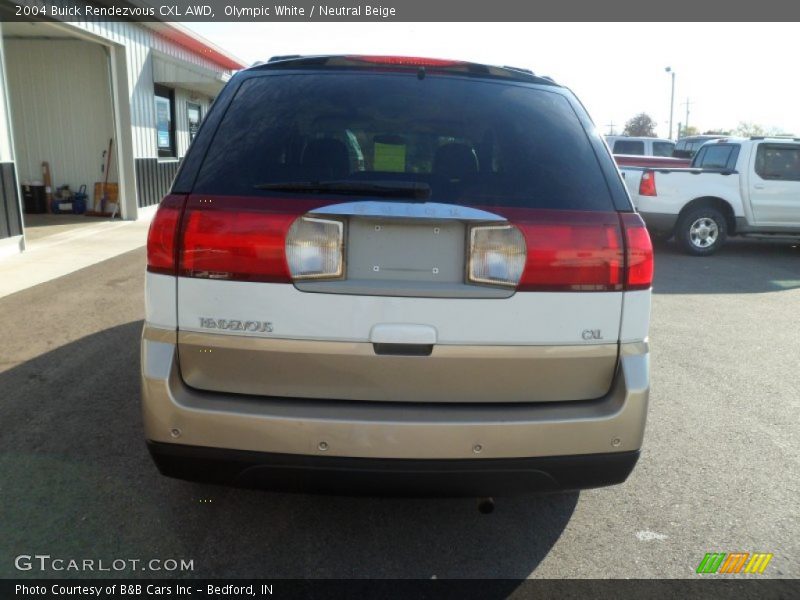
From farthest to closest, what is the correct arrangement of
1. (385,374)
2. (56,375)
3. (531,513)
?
(56,375) → (531,513) → (385,374)

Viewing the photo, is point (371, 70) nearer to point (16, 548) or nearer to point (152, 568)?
point (152, 568)

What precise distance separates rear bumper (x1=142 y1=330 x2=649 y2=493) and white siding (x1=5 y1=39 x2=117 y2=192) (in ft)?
43.0

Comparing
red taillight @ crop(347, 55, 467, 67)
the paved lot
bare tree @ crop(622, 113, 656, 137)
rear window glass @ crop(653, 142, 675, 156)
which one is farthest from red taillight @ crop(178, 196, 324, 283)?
bare tree @ crop(622, 113, 656, 137)

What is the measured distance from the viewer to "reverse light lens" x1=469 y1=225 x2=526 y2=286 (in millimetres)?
2303

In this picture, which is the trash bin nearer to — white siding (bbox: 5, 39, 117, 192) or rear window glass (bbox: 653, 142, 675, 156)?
white siding (bbox: 5, 39, 117, 192)

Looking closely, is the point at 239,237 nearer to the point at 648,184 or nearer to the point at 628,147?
the point at 648,184

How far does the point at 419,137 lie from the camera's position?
2.91m

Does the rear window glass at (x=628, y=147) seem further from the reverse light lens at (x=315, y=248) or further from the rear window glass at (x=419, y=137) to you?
the reverse light lens at (x=315, y=248)

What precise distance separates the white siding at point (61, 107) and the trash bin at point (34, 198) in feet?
1.08

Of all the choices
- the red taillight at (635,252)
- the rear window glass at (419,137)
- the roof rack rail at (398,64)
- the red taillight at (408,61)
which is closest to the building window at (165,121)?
the roof rack rail at (398,64)

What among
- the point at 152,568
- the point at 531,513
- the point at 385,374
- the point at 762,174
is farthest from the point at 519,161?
the point at 762,174

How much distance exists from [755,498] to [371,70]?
2718 millimetres

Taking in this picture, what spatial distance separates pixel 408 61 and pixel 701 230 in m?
9.91

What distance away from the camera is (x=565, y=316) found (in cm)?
236
